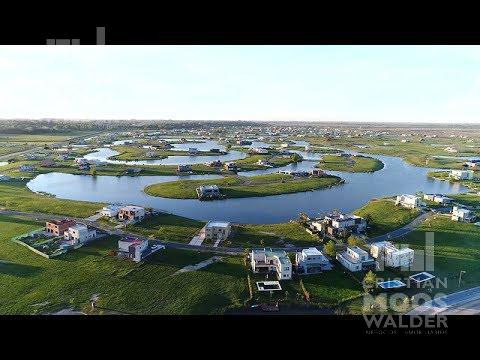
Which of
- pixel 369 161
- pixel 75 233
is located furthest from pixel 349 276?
pixel 369 161

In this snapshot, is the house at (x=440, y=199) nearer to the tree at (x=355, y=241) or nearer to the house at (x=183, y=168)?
the tree at (x=355, y=241)

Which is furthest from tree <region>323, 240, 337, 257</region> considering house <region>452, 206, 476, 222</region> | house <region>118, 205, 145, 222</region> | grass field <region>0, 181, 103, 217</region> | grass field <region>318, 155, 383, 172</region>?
grass field <region>318, 155, 383, 172</region>

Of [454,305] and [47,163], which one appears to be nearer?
[454,305]

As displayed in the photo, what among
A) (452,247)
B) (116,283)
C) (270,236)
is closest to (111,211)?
(116,283)

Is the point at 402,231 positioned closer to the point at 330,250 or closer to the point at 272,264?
the point at 330,250
